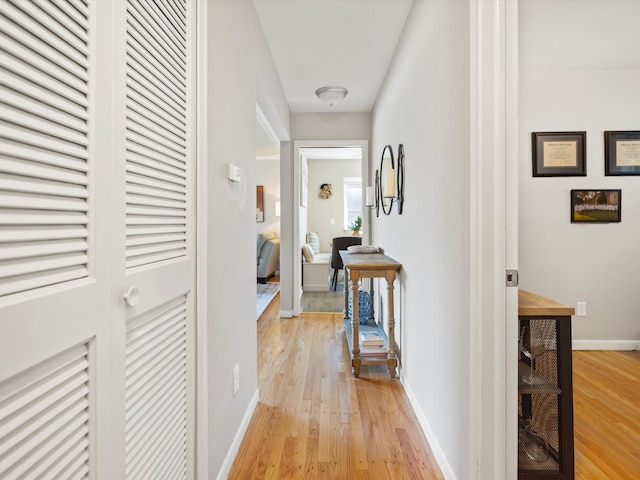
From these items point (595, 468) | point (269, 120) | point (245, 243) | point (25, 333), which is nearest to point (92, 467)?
point (25, 333)

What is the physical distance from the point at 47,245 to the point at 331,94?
344 cm

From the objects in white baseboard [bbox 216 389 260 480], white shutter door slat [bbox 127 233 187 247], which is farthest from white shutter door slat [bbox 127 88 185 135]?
white baseboard [bbox 216 389 260 480]

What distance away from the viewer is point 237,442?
66.9 inches

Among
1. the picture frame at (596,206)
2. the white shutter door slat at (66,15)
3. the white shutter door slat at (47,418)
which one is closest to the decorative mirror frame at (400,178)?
the picture frame at (596,206)

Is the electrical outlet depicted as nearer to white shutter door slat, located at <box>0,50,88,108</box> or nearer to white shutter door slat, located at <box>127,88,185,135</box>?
white shutter door slat, located at <box>127,88,185,135</box>

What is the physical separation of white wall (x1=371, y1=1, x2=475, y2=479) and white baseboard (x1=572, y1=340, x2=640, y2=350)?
176cm

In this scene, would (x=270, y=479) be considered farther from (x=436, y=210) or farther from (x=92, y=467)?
(x=436, y=210)

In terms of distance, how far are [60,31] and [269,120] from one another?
2.85 m

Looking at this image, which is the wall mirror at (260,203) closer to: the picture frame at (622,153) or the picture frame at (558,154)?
the picture frame at (558,154)

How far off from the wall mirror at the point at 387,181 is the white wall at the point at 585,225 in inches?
44.8

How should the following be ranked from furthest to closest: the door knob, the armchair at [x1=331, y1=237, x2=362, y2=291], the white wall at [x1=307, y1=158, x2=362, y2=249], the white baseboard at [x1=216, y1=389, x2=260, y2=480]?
the white wall at [x1=307, y1=158, x2=362, y2=249] → the armchair at [x1=331, y1=237, x2=362, y2=291] → the white baseboard at [x1=216, y1=389, x2=260, y2=480] → the door knob

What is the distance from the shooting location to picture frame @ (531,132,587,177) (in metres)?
2.98

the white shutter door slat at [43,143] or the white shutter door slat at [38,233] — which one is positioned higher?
the white shutter door slat at [43,143]

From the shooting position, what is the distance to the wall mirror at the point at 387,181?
2.78 meters
